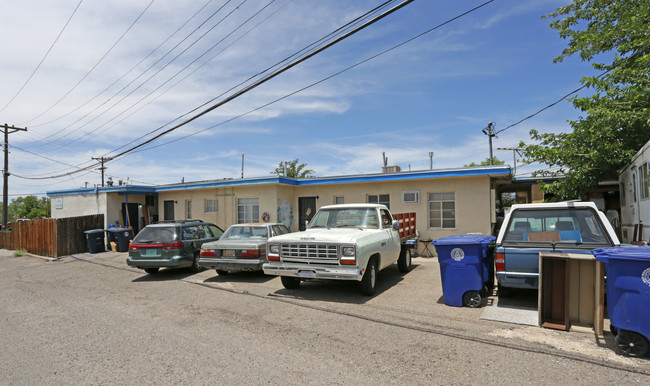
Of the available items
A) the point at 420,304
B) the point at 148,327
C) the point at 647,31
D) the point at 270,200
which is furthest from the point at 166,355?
the point at 647,31

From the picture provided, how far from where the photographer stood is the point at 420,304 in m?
6.71

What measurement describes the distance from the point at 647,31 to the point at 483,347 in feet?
34.1

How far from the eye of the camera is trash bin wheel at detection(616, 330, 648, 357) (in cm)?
411

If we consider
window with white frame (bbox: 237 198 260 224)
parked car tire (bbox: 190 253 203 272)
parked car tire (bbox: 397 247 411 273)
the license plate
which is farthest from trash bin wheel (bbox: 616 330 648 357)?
window with white frame (bbox: 237 198 260 224)

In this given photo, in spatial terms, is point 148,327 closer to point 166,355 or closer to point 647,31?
point 166,355

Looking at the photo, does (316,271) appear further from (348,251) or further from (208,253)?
(208,253)

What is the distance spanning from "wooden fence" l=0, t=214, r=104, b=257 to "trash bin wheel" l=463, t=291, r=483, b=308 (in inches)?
683

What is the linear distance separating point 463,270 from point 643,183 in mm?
4813

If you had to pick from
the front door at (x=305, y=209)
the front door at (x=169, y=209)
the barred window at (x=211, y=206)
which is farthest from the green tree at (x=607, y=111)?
the front door at (x=169, y=209)

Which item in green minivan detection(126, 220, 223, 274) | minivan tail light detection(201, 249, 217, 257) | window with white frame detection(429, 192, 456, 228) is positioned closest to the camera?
minivan tail light detection(201, 249, 217, 257)

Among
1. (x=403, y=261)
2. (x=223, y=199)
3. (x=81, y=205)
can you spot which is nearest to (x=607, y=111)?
(x=403, y=261)

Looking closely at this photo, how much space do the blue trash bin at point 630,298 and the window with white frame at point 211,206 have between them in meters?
16.6

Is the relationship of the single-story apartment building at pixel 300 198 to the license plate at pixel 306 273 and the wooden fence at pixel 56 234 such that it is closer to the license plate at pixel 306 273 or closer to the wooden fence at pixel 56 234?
the wooden fence at pixel 56 234

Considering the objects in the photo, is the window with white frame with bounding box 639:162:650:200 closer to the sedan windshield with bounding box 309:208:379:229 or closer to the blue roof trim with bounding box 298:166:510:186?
the blue roof trim with bounding box 298:166:510:186
